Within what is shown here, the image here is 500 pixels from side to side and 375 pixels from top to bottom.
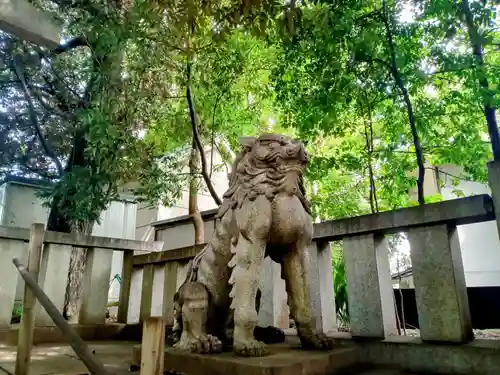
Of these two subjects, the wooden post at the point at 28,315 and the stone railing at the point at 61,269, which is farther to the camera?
the stone railing at the point at 61,269

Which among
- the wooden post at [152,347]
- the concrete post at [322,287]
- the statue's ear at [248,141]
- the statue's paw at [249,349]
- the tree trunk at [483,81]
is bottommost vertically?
the statue's paw at [249,349]

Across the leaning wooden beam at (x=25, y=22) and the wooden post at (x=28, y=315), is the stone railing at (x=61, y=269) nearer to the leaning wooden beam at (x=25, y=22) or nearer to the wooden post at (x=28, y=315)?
the wooden post at (x=28, y=315)

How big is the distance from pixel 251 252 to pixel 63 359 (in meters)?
1.65

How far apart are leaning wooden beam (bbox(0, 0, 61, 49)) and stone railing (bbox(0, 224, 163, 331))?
152 cm

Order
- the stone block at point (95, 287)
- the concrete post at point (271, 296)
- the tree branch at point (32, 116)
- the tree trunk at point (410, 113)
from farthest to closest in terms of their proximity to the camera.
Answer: the tree branch at point (32, 116) < the stone block at point (95, 287) < the concrete post at point (271, 296) < the tree trunk at point (410, 113)

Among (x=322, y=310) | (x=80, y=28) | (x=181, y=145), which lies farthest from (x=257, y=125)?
(x=322, y=310)

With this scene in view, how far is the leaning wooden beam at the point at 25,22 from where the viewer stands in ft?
7.87

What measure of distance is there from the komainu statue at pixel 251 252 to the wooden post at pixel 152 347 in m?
0.78

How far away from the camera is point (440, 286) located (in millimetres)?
2160

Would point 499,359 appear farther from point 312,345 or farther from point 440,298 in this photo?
point 312,345

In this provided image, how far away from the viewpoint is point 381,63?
10.4ft

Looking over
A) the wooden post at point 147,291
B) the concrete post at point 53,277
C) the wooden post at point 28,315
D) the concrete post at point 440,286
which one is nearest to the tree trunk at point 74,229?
the concrete post at point 53,277

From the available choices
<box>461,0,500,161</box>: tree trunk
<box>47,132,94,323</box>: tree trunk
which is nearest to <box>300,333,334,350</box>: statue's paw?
<box>461,0,500,161</box>: tree trunk

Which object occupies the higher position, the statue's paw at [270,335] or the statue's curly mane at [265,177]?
the statue's curly mane at [265,177]
